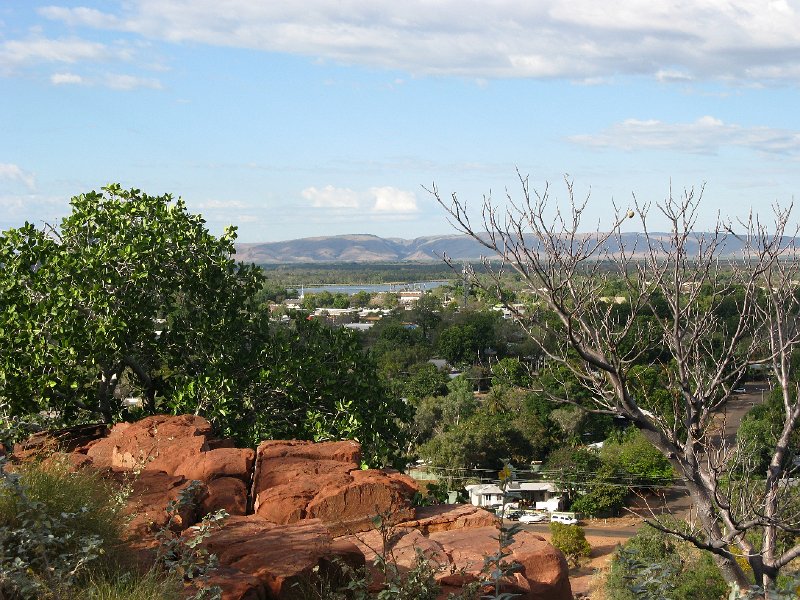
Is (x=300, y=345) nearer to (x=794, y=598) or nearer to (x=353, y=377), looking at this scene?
(x=353, y=377)

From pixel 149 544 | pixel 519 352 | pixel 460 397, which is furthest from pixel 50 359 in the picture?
pixel 519 352

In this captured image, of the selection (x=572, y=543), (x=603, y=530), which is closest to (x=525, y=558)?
(x=572, y=543)

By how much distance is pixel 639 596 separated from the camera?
14.0 feet

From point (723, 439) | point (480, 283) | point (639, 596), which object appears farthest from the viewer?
point (723, 439)

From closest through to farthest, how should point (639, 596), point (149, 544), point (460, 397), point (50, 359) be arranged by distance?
point (639, 596)
point (149, 544)
point (50, 359)
point (460, 397)

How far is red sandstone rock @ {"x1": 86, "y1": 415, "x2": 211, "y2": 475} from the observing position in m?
7.66

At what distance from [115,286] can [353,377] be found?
2.96 meters

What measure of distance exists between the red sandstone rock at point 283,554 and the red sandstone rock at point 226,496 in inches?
29.9

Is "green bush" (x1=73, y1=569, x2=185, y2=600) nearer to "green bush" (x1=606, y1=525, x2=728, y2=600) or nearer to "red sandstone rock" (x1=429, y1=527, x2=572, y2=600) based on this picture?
"red sandstone rock" (x1=429, y1=527, x2=572, y2=600)

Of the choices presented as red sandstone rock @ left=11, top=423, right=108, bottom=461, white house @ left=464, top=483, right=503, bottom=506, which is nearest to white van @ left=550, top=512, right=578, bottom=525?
white house @ left=464, top=483, right=503, bottom=506

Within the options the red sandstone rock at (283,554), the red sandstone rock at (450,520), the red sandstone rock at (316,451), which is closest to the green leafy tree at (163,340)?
the red sandstone rock at (316,451)

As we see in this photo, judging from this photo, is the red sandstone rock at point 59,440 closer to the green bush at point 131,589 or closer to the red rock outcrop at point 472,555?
the red rock outcrop at point 472,555

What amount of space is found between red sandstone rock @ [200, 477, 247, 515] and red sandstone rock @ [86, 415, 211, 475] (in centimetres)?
55

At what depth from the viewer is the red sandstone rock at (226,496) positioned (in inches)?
278
